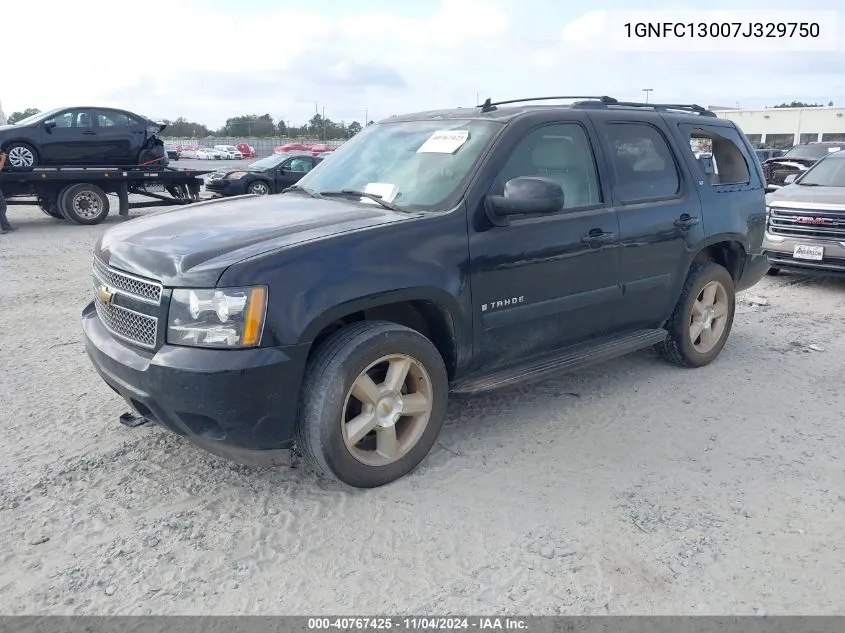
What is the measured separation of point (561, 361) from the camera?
4184mm

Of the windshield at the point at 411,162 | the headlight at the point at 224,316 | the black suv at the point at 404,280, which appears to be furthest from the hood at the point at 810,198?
the headlight at the point at 224,316

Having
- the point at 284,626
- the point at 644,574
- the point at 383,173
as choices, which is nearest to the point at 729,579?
the point at 644,574

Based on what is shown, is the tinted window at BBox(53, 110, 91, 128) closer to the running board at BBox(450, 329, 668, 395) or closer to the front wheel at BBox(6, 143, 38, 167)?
the front wheel at BBox(6, 143, 38, 167)

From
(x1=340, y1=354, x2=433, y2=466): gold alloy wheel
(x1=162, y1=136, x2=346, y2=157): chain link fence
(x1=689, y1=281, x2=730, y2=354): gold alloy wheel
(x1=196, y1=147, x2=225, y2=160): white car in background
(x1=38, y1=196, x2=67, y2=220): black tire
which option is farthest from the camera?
(x1=162, y1=136, x2=346, y2=157): chain link fence

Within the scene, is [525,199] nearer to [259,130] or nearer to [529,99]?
[529,99]

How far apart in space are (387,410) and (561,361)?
Answer: 126 centimetres

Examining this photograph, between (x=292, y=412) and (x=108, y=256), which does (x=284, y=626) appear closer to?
(x=292, y=412)

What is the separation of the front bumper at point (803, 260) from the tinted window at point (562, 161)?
431 cm

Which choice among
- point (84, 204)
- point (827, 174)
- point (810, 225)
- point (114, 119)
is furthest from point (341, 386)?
point (114, 119)

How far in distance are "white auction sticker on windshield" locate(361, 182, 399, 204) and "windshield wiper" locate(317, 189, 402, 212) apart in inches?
0.7

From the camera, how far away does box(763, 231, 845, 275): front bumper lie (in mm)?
7902

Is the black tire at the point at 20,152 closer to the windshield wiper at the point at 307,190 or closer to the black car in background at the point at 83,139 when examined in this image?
the black car in background at the point at 83,139

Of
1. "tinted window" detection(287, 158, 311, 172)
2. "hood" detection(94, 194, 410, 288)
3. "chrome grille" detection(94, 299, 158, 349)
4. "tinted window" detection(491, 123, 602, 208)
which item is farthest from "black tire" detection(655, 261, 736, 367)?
"tinted window" detection(287, 158, 311, 172)

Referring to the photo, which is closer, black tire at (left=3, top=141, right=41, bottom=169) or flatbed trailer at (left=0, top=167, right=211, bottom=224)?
flatbed trailer at (left=0, top=167, right=211, bottom=224)
